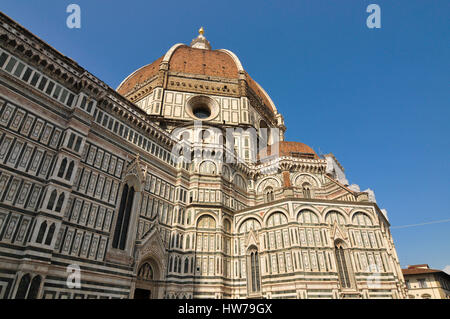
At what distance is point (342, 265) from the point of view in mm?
21328

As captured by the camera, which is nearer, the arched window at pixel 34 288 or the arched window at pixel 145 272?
the arched window at pixel 34 288

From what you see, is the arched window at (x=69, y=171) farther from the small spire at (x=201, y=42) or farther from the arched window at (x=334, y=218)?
the small spire at (x=201, y=42)

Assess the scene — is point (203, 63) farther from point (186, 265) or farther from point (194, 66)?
point (186, 265)

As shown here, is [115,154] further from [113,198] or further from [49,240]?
[49,240]

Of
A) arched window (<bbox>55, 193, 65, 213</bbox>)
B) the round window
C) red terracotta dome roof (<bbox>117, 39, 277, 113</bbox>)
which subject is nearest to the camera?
arched window (<bbox>55, 193, 65, 213</bbox>)

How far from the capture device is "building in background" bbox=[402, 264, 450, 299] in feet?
127

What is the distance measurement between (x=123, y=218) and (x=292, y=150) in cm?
2116

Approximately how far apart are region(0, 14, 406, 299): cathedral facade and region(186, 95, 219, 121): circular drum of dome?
1.74 ft

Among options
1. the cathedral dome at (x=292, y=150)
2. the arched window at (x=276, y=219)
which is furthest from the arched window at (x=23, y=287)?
the cathedral dome at (x=292, y=150)

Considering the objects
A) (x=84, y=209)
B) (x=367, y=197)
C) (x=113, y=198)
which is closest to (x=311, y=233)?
(x=367, y=197)

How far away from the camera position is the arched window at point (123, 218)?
18470mm

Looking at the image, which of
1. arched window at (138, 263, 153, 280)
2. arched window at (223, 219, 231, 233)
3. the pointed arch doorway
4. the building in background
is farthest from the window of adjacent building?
arched window at (138, 263, 153, 280)

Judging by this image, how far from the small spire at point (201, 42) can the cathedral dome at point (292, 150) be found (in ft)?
108

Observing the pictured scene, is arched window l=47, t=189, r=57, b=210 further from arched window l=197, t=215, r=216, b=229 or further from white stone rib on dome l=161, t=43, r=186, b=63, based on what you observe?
white stone rib on dome l=161, t=43, r=186, b=63
